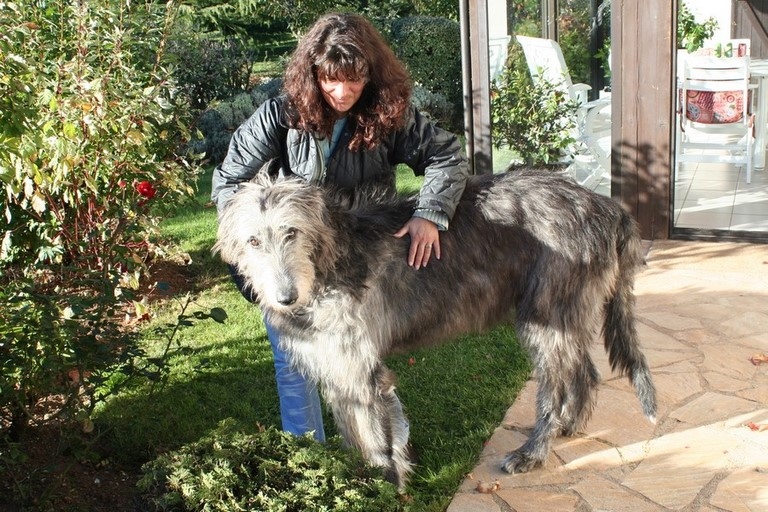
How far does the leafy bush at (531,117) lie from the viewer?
6832 mm

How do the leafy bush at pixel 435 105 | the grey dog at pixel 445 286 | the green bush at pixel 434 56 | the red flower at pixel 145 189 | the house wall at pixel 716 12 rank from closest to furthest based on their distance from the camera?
the grey dog at pixel 445 286 < the red flower at pixel 145 189 < the house wall at pixel 716 12 < the leafy bush at pixel 435 105 < the green bush at pixel 434 56

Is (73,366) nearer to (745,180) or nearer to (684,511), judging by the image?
(684,511)

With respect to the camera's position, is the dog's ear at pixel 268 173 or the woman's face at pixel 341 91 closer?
the dog's ear at pixel 268 173

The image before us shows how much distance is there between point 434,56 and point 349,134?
844 centimetres

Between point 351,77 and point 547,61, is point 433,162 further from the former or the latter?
point 547,61

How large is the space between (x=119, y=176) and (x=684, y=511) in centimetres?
329

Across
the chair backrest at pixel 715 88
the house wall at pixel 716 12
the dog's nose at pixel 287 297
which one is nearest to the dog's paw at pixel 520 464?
the dog's nose at pixel 287 297

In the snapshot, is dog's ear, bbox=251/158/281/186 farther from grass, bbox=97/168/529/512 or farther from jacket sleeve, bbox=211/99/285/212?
grass, bbox=97/168/529/512

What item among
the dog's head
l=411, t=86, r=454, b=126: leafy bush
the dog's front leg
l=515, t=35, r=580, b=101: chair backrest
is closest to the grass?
the dog's front leg

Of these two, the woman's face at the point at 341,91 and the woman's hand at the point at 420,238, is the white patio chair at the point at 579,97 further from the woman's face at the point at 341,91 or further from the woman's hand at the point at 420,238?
the woman's face at the point at 341,91

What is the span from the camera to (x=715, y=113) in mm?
6453

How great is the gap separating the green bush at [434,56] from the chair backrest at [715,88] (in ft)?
16.6

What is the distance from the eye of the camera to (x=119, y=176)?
450 centimetres

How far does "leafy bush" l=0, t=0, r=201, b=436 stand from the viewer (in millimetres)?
2949
